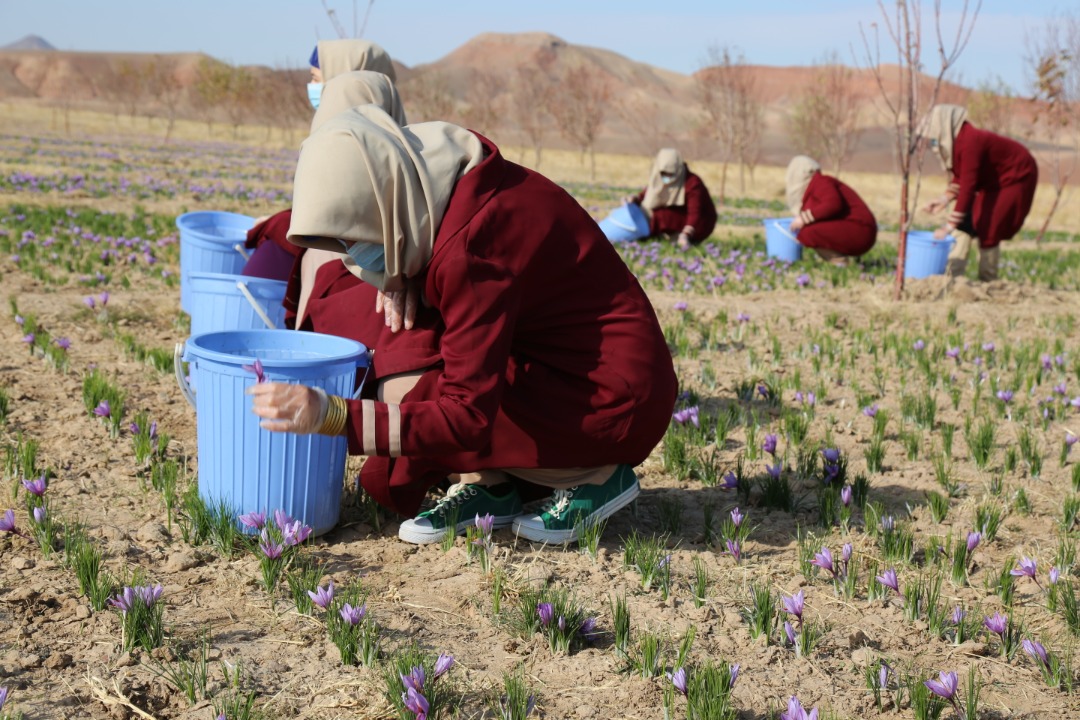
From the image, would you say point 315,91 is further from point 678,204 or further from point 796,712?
point 678,204

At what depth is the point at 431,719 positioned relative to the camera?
2.03 metres

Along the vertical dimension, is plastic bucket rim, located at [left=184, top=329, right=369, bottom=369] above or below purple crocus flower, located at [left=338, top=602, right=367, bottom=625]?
above

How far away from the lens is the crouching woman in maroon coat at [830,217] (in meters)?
9.35

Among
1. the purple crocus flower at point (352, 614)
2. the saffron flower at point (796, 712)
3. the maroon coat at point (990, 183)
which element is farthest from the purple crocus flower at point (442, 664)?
the maroon coat at point (990, 183)

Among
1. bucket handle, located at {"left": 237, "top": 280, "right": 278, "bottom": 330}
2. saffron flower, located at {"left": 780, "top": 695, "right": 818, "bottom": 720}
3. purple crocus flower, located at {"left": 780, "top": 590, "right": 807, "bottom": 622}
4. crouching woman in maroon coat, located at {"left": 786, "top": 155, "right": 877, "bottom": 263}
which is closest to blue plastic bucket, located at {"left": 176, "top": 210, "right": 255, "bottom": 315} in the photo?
bucket handle, located at {"left": 237, "top": 280, "right": 278, "bottom": 330}

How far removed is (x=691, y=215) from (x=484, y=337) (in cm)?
810

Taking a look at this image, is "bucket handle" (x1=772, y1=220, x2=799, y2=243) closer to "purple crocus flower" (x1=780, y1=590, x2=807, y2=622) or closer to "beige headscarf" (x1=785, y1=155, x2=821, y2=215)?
"beige headscarf" (x1=785, y1=155, x2=821, y2=215)

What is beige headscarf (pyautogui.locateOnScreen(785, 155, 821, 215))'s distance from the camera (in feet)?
31.4

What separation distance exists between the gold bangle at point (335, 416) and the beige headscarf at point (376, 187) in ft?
1.15

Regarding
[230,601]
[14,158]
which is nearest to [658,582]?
[230,601]

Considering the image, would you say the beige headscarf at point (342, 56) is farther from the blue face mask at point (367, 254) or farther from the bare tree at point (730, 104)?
the bare tree at point (730, 104)

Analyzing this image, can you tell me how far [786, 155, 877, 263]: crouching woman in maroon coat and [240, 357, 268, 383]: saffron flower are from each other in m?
7.53

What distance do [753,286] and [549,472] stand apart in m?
5.69

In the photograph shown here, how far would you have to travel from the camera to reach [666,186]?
401 inches
